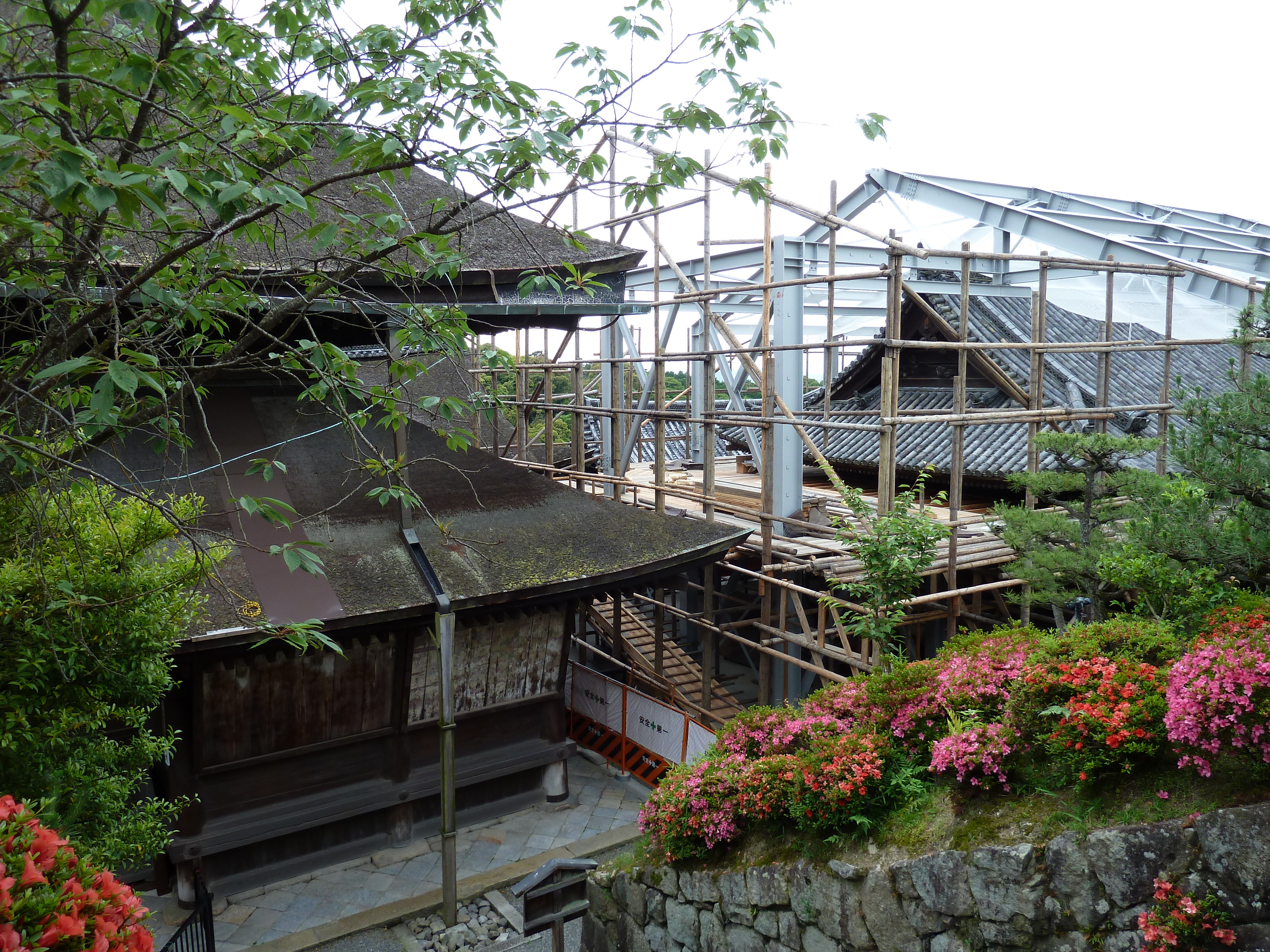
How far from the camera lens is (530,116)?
5133 millimetres

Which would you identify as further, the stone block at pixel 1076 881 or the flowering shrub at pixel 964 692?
the flowering shrub at pixel 964 692

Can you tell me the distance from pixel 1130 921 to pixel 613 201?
13.9m

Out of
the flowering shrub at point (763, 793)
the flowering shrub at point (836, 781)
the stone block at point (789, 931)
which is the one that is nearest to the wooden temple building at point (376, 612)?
the flowering shrub at point (763, 793)

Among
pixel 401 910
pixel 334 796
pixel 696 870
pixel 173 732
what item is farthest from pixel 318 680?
pixel 696 870

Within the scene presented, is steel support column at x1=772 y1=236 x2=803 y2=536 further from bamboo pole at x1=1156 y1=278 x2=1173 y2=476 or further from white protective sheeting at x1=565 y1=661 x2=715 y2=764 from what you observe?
bamboo pole at x1=1156 y1=278 x2=1173 y2=476

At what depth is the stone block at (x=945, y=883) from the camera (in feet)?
15.9

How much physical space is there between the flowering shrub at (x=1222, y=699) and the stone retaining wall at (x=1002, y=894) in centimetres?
31

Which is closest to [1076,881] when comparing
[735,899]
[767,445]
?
[735,899]

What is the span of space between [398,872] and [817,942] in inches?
250

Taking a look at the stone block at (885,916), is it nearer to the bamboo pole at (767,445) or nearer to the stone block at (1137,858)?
the stone block at (1137,858)

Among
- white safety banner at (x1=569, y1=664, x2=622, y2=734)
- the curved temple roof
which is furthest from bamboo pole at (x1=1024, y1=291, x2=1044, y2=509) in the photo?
white safety banner at (x1=569, y1=664, x2=622, y2=734)

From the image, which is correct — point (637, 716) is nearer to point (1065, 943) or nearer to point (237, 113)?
point (1065, 943)

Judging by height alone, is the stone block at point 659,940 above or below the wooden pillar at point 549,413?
below

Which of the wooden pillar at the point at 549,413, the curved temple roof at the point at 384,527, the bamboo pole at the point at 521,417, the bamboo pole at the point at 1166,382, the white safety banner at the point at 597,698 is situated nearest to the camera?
the curved temple roof at the point at 384,527
